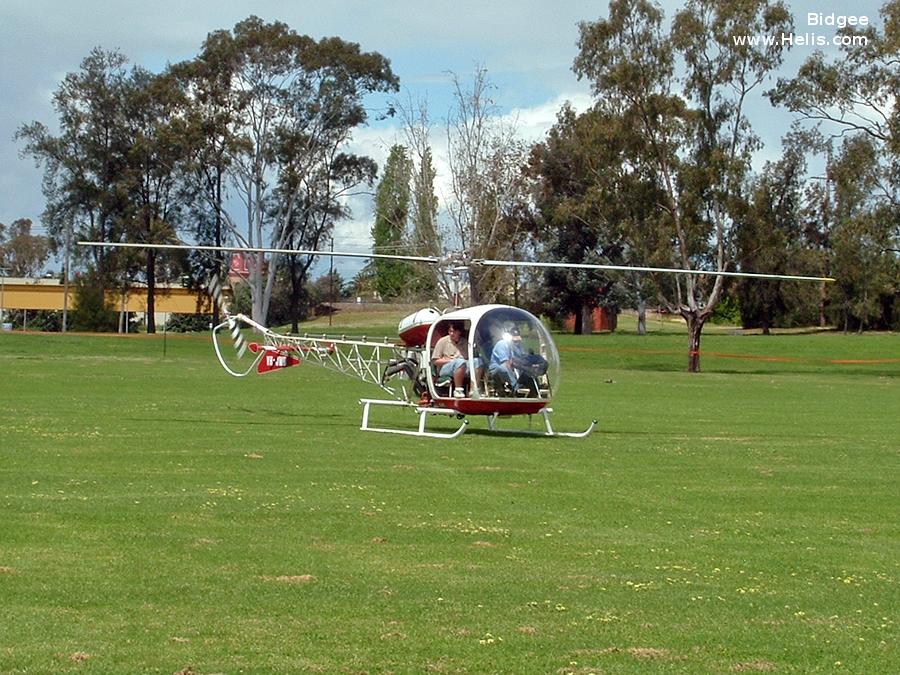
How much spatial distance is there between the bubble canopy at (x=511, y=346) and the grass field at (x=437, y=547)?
2.93 feet

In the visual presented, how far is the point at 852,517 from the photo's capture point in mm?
13312

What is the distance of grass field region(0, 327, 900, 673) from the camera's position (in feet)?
25.0

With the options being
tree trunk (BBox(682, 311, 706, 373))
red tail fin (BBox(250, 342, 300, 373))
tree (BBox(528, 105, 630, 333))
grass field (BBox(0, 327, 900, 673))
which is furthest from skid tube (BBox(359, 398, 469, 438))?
tree (BBox(528, 105, 630, 333))

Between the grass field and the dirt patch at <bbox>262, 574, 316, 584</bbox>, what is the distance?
1.4 inches

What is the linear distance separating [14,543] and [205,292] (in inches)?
2555

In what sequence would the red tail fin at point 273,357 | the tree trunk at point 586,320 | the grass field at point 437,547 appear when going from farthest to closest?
the tree trunk at point 586,320, the red tail fin at point 273,357, the grass field at point 437,547

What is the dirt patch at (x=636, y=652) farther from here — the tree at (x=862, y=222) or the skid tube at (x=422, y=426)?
the tree at (x=862, y=222)

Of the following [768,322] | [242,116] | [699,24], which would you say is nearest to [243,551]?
[699,24]

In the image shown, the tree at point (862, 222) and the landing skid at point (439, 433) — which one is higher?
the tree at point (862, 222)

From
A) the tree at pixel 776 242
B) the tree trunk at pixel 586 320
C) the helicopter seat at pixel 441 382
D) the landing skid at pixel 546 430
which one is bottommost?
the landing skid at pixel 546 430

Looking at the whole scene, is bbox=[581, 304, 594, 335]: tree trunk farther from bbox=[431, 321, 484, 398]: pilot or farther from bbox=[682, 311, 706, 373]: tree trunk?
bbox=[431, 321, 484, 398]: pilot

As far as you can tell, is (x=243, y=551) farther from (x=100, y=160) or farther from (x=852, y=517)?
(x=100, y=160)

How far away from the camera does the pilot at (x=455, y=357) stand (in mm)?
19906

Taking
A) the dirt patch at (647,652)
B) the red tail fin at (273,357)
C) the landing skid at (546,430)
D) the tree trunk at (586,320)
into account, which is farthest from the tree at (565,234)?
the dirt patch at (647,652)
